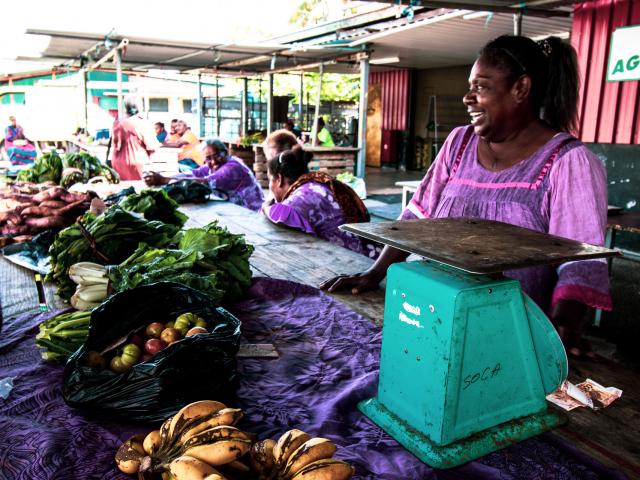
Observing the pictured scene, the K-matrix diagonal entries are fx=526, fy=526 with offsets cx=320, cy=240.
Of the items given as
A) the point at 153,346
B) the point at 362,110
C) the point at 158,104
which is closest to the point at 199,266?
the point at 153,346

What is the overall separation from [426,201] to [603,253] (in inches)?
49.6

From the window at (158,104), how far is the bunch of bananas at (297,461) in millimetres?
28593

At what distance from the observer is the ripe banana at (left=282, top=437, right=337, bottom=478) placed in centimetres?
114

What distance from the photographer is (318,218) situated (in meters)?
4.25

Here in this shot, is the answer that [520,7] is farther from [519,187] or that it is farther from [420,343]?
[420,343]

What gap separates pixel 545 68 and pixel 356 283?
126 cm

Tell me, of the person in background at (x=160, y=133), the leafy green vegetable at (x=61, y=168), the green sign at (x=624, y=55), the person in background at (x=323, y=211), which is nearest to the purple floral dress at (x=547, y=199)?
the person in background at (x=323, y=211)

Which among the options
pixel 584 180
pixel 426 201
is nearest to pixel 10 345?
pixel 426 201

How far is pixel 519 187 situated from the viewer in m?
2.05

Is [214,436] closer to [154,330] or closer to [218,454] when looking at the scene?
[218,454]

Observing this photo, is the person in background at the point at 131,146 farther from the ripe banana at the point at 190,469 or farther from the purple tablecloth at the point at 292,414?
the ripe banana at the point at 190,469

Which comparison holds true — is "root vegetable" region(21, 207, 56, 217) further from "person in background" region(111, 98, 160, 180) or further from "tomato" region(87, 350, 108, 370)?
"person in background" region(111, 98, 160, 180)

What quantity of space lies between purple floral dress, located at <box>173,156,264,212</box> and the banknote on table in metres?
5.33

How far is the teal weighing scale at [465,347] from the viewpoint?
125 centimetres
